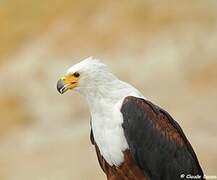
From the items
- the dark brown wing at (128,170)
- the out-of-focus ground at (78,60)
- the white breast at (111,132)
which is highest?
the out-of-focus ground at (78,60)

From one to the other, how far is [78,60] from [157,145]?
8.78 metres

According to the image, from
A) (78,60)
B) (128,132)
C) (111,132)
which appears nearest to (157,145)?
(128,132)

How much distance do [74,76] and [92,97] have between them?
0.24 m

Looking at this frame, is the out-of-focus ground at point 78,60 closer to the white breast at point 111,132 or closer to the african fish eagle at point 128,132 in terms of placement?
the african fish eagle at point 128,132

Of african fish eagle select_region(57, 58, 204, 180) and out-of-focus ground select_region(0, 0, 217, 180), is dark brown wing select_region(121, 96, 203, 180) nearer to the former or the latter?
african fish eagle select_region(57, 58, 204, 180)

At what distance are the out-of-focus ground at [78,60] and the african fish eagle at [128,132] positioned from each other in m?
5.11

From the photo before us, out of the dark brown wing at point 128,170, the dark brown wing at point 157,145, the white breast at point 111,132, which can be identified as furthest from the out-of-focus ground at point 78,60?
the white breast at point 111,132

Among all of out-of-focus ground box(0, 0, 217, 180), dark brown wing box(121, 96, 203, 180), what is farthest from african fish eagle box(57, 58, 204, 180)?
out-of-focus ground box(0, 0, 217, 180)

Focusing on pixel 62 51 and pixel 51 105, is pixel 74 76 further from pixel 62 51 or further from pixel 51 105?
pixel 62 51

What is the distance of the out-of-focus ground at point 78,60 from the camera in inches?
534

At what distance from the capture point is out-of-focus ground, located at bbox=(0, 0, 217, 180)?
13570 millimetres

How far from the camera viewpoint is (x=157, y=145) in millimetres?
7070

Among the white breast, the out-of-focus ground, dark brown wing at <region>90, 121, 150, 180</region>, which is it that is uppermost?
the out-of-focus ground

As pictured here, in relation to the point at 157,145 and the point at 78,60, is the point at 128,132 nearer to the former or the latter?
the point at 157,145
